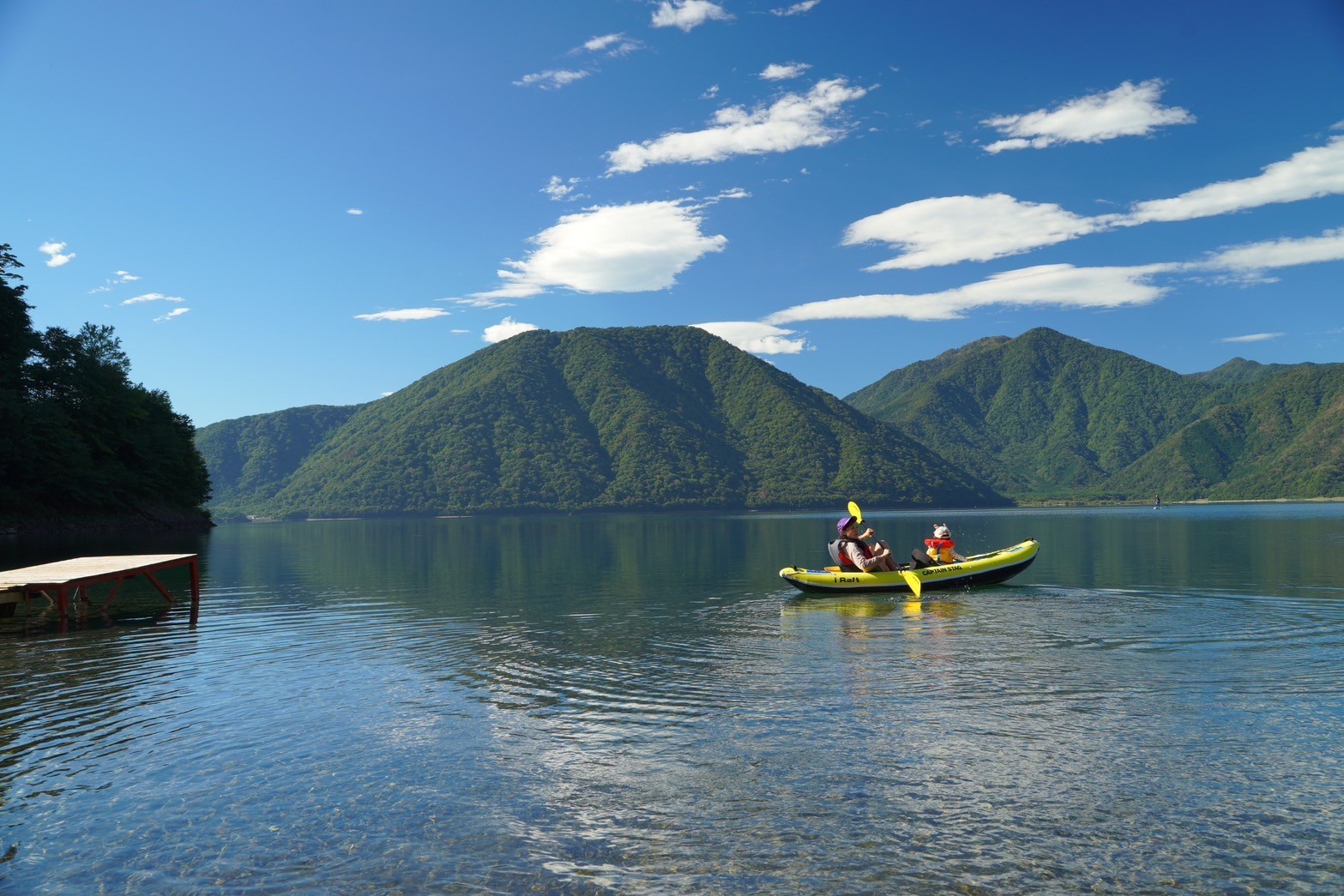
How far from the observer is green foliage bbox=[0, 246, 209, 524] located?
74.9 m

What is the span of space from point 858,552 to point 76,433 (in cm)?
8350

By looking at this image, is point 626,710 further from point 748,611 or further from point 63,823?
point 748,611

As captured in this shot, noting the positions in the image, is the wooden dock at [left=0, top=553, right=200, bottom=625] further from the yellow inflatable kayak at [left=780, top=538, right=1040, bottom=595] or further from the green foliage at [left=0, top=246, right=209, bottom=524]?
the green foliage at [left=0, top=246, right=209, bottom=524]

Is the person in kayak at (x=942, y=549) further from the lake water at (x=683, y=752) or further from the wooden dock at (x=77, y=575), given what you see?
the wooden dock at (x=77, y=575)

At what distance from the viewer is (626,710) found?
50.1ft

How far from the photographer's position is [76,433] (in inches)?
3322

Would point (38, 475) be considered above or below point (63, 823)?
above

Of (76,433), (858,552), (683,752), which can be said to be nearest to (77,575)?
(683,752)

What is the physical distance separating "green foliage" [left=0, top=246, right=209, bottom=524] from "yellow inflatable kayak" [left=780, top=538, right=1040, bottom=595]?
70.5 m

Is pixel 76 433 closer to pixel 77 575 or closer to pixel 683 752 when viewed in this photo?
pixel 77 575

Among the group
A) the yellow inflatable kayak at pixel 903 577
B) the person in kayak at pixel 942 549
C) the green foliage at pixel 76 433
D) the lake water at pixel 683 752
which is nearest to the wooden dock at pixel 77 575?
the lake water at pixel 683 752

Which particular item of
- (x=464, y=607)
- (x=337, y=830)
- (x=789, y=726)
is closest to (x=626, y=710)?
(x=789, y=726)

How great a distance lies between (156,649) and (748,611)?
17.6 m

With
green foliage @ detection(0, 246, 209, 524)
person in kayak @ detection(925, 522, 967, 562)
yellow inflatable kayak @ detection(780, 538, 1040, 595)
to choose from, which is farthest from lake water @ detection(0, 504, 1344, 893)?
green foliage @ detection(0, 246, 209, 524)
